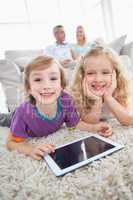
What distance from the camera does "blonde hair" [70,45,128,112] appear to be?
0.95 m

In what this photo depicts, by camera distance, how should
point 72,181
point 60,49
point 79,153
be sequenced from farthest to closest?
1. point 60,49
2. point 79,153
3. point 72,181

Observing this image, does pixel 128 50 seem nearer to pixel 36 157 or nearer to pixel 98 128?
pixel 98 128

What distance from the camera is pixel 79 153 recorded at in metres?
0.60

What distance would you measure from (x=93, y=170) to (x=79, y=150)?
13cm

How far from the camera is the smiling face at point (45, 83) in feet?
2.38

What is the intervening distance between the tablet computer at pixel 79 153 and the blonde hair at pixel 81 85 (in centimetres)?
27

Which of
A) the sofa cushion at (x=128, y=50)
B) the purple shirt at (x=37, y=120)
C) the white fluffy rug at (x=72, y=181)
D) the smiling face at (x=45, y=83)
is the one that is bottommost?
the white fluffy rug at (x=72, y=181)

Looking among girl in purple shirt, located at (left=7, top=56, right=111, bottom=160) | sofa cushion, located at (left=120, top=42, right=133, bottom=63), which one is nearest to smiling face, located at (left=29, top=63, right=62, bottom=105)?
girl in purple shirt, located at (left=7, top=56, right=111, bottom=160)

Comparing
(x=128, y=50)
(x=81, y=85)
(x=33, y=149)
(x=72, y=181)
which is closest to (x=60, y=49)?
(x=128, y=50)

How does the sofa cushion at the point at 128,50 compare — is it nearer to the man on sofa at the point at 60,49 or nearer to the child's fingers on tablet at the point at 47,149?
the man on sofa at the point at 60,49

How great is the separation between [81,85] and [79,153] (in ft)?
1.45

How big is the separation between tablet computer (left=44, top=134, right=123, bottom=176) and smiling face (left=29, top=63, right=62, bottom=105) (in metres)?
0.19

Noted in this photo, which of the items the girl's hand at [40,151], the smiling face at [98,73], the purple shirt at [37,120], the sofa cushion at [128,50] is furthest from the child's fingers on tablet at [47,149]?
the sofa cushion at [128,50]

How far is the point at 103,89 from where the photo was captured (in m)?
0.89
